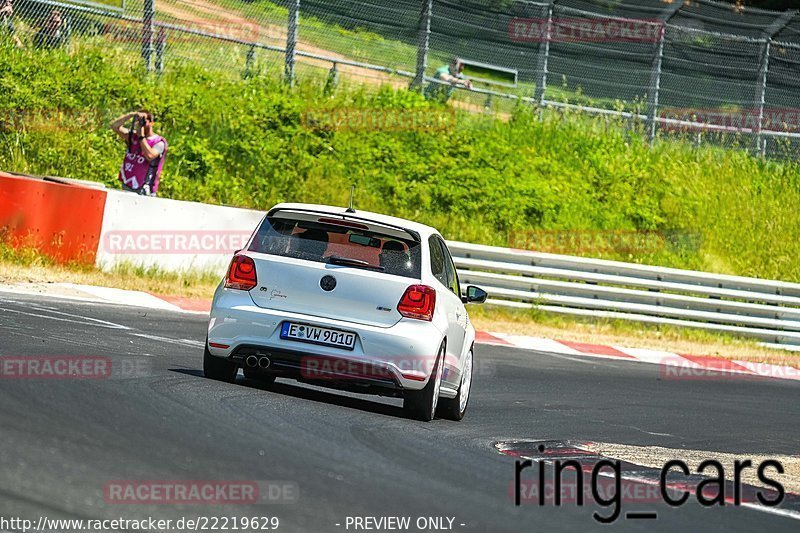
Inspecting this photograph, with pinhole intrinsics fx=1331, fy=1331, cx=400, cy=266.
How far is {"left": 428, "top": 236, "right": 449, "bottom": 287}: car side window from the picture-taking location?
966cm

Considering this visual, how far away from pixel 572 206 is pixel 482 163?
6.43 feet

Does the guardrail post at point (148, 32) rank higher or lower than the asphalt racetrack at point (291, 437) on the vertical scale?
higher

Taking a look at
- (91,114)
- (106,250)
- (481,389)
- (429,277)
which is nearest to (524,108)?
(91,114)

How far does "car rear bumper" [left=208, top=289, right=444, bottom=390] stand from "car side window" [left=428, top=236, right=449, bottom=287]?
652 millimetres

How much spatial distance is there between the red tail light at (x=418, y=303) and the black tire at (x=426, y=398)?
1.06ft

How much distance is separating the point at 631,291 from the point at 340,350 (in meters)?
12.3

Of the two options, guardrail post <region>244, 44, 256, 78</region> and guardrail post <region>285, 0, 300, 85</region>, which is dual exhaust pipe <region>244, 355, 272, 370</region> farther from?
guardrail post <region>244, 44, 256, 78</region>

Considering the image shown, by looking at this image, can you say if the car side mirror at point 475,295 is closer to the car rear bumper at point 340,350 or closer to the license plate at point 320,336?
the car rear bumper at point 340,350

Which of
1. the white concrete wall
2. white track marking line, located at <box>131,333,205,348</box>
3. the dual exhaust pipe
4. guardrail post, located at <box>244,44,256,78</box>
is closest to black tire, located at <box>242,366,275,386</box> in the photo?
the dual exhaust pipe

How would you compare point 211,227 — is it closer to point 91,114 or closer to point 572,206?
point 91,114

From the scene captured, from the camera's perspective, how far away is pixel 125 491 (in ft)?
18.3

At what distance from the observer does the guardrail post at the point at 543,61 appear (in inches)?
986

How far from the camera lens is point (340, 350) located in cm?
896

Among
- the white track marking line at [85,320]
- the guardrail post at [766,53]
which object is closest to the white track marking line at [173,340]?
the white track marking line at [85,320]
